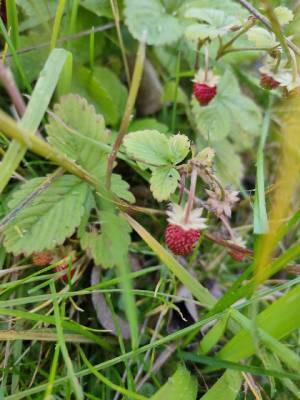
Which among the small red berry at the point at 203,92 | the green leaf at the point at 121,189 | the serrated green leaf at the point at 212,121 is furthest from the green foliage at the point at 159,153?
the serrated green leaf at the point at 212,121

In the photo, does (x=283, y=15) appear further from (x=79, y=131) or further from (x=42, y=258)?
Result: (x=42, y=258)

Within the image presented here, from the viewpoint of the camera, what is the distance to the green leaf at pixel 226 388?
0.99m

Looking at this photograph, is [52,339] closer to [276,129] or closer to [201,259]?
[201,259]

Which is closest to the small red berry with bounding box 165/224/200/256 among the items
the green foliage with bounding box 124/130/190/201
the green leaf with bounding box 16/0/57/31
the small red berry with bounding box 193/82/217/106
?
the green foliage with bounding box 124/130/190/201

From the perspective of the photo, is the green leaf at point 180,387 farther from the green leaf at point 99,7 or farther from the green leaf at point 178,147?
the green leaf at point 99,7

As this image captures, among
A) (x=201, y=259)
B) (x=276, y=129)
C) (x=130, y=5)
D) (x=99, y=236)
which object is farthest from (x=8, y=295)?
(x=276, y=129)

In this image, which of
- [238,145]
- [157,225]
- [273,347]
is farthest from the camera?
[238,145]

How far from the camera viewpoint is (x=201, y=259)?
1393mm

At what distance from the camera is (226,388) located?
999 millimetres

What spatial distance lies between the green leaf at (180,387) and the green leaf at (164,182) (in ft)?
1.21

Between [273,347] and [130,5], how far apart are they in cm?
93

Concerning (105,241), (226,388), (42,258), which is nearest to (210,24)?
(105,241)

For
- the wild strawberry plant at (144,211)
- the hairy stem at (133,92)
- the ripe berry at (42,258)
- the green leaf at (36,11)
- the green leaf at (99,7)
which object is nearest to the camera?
the hairy stem at (133,92)

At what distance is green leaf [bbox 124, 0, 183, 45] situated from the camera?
4.30 feet
